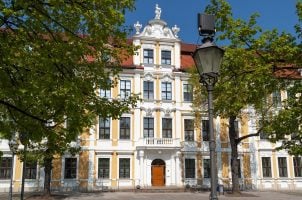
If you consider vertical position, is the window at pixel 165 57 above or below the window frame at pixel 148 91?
above

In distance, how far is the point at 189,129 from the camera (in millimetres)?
35719

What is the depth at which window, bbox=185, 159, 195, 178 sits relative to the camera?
114 feet

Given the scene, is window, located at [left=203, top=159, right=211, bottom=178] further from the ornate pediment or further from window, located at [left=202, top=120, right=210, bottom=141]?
the ornate pediment


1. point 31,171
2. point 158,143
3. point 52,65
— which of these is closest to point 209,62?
point 52,65

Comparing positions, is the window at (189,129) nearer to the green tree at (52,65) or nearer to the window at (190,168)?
the window at (190,168)

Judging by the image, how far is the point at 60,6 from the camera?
847 centimetres

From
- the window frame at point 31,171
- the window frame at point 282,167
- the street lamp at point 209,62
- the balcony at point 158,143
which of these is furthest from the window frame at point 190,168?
the street lamp at point 209,62

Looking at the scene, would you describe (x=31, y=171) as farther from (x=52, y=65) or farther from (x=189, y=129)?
(x=52, y=65)

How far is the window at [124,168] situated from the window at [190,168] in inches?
213

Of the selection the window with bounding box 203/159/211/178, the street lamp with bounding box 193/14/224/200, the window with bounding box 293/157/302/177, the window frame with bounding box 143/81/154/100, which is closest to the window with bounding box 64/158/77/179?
the window frame with bounding box 143/81/154/100

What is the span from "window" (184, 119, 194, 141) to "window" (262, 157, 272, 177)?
758 cm

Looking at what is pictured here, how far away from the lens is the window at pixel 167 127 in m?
35.1

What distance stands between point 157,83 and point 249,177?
12533 mm

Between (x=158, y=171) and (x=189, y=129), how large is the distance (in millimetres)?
4994
